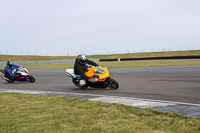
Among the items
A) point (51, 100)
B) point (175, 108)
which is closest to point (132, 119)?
point (175, 108)

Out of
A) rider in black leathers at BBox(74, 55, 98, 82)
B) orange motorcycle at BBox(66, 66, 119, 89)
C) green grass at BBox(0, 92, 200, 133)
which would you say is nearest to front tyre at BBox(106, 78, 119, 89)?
orange motorcycle at BBox(66, 66, 119, 89)

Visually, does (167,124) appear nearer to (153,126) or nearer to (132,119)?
(153,126)

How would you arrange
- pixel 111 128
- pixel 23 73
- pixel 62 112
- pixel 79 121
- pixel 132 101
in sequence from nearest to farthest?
pixel 111 128 → pixel 79 121 → pixel 62 112 → pixel 132 101 → pixel 23 73

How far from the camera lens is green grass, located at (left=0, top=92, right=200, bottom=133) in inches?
192

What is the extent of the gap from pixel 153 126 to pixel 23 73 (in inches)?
520

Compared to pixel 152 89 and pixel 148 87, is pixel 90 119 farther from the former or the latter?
pixel 148 87

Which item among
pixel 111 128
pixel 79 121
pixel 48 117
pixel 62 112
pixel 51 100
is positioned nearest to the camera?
pixel 111 128

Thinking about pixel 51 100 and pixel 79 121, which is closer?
pixel 79 121

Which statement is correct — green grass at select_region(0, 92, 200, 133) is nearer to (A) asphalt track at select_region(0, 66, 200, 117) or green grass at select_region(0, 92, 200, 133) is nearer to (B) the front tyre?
(A) asphalt track at select_region(0, 66, 200, 117)

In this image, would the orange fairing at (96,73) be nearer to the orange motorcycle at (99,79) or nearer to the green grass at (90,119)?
the orange motorcycle at (99,79)

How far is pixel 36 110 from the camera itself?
22.8 ft

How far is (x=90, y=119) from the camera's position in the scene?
5707 mm

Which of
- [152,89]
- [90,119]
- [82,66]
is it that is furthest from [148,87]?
[90,119]

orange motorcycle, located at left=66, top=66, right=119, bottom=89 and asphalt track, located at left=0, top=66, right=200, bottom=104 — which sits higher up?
orange motorcycle, located at left=66, top=66, right=119, bottom=89
